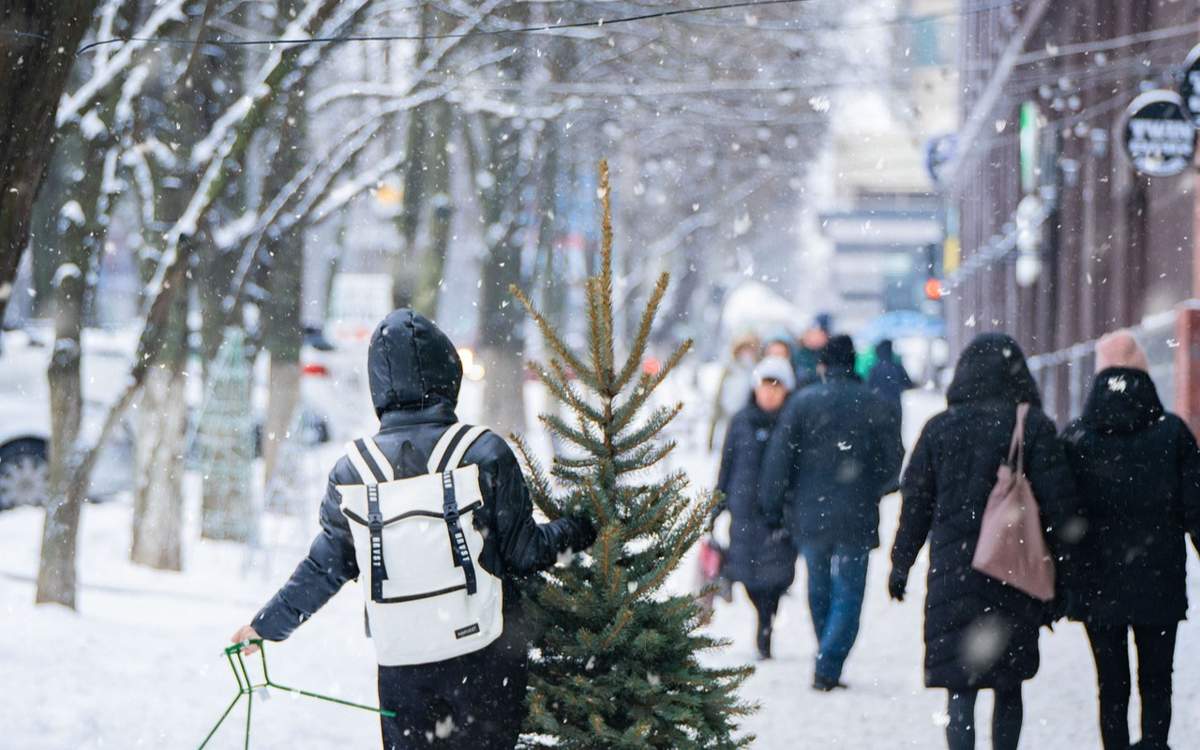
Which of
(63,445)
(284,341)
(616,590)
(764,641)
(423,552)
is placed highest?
(284,341)

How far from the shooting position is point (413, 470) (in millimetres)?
4320

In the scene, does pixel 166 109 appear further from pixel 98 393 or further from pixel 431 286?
pixel 431 286

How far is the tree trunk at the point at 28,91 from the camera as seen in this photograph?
604 centimetres

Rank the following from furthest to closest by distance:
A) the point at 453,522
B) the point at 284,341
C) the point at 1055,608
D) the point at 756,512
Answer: the point at 284,341
the point at 756,512
the point at 1055,608
the point at 453,522

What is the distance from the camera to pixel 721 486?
9500 mm

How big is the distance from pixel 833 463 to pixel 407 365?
15.3ft

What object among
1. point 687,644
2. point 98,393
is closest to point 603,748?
point 687,644

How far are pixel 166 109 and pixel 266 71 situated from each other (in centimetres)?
290

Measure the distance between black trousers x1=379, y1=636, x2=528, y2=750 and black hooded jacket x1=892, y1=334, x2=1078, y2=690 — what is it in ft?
6.84

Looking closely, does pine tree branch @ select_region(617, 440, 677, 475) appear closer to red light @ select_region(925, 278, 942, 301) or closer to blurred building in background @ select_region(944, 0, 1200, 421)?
blurred building in background @ select_region(944, 0, 1200, 421)

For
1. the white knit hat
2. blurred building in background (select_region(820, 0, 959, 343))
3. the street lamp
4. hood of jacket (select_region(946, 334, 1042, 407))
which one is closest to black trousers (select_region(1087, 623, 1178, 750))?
hood of jacket (select_region(946, 334, 1042, 407))

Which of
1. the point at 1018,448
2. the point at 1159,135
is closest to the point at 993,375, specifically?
the point at 1018,448

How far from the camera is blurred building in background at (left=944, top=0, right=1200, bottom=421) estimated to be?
16688 millimetres

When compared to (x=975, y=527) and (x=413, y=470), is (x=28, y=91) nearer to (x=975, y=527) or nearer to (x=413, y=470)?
(x=413, y=470)
